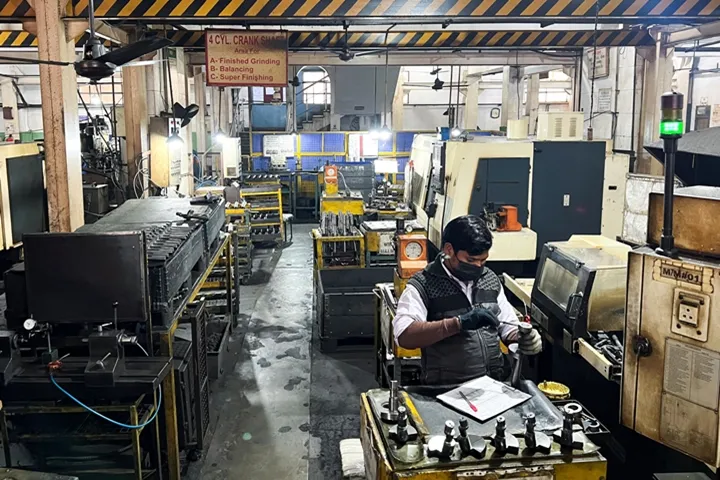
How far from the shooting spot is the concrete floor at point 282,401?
12.1 ft

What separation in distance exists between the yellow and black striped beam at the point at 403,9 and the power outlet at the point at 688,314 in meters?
2.84

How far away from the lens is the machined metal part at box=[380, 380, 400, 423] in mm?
2162

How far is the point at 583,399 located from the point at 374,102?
11.0 meters

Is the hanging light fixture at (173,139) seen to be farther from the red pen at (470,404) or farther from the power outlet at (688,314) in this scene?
the power outlet at (688,314)

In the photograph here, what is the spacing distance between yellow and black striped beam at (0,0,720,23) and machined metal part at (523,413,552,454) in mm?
3054

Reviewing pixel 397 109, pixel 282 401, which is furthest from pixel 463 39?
pixel 397 109

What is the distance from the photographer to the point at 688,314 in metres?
2.02

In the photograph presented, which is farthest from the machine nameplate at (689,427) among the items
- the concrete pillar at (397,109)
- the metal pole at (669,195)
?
the concrete pillar at (397,109)

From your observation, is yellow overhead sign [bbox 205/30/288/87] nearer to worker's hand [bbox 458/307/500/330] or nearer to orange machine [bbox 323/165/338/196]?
worker's hand [bbox 458/307/500/330]

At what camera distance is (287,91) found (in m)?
14.8

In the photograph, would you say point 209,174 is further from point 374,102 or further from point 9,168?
point 9,168

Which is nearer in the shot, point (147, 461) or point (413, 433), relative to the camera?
point (413, 433)

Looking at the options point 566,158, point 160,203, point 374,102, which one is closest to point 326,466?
point 160,203

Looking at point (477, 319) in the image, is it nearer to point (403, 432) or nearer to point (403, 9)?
point (403, 432)
